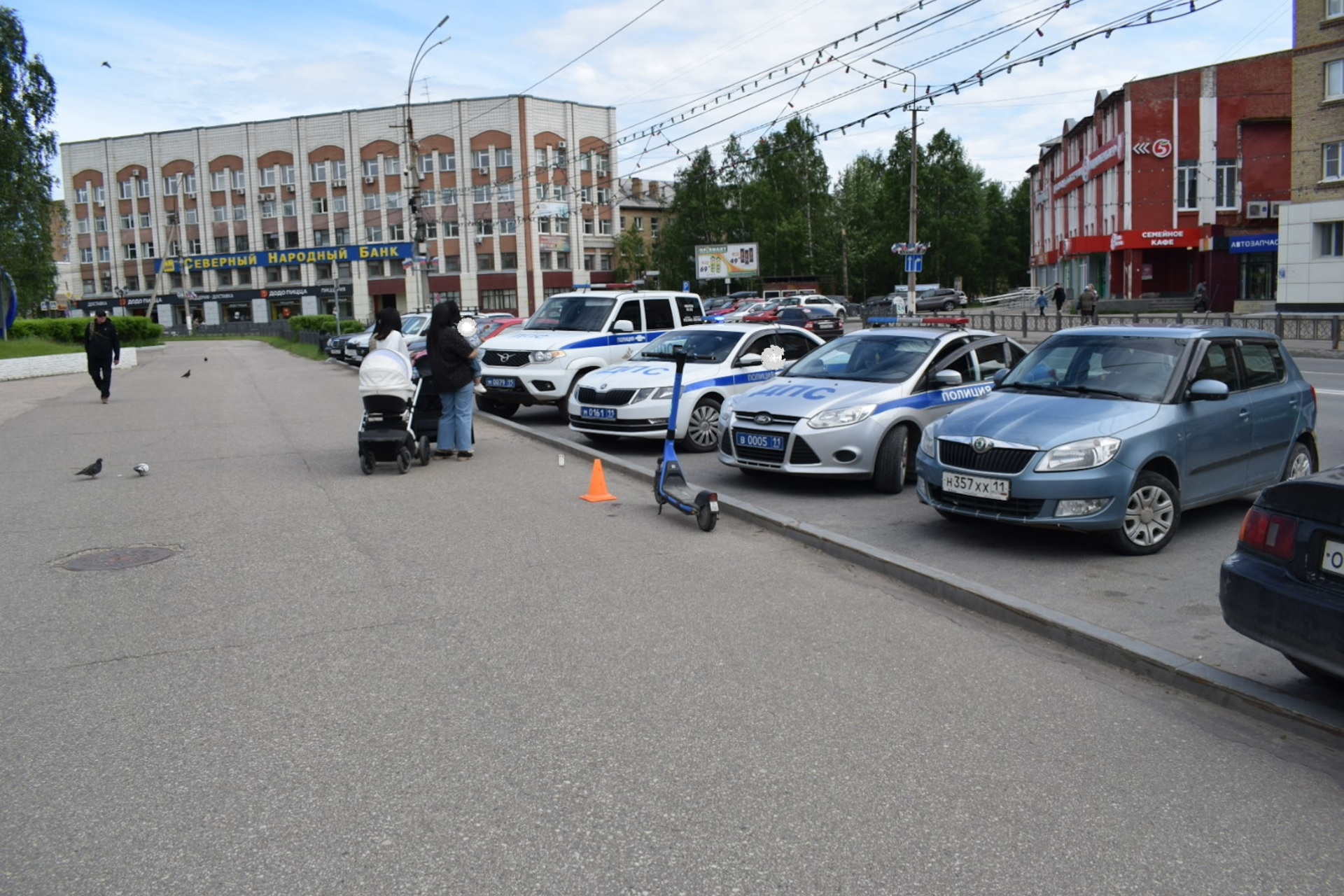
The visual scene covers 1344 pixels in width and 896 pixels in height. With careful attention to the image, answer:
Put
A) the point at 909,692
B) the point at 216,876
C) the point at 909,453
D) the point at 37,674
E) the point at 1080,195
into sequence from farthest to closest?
the point at 1080,195 → the point at 909,453 → the point at 37,674 → the point at 909,692 → the point at 216,876

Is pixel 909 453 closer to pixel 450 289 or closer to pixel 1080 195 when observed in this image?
pixel 1080 195

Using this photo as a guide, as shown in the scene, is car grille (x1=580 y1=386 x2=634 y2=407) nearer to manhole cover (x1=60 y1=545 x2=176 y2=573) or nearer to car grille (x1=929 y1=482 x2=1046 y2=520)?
car grille (x1=929 y1=482 x2=1046 y2=520)

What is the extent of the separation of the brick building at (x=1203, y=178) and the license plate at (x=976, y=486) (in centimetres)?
5111

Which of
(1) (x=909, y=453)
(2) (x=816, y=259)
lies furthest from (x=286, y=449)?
(2) (x=816, y=259)

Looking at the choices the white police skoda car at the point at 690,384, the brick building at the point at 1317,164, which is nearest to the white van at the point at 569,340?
the white police skoda car at the point at 690,384

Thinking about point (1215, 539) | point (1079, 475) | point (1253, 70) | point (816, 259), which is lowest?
point (1215, 539)

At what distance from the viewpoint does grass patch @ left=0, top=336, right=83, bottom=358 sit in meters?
33.7

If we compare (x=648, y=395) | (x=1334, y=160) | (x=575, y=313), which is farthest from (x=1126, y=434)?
(x=1334, y=160)

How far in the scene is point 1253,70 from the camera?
5209 centimetres

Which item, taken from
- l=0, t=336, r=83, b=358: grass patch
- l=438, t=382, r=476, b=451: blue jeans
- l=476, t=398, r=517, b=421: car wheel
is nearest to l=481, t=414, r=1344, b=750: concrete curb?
l=438, t=382, r=476, b=451: blue jeans

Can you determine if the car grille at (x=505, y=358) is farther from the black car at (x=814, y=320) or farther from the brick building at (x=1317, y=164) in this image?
the brick building at (x=1317, y=164)

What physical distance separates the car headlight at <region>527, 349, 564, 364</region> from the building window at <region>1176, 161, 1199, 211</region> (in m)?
46.9

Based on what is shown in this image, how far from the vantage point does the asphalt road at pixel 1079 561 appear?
220 inches

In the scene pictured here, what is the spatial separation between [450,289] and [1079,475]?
270 ft
